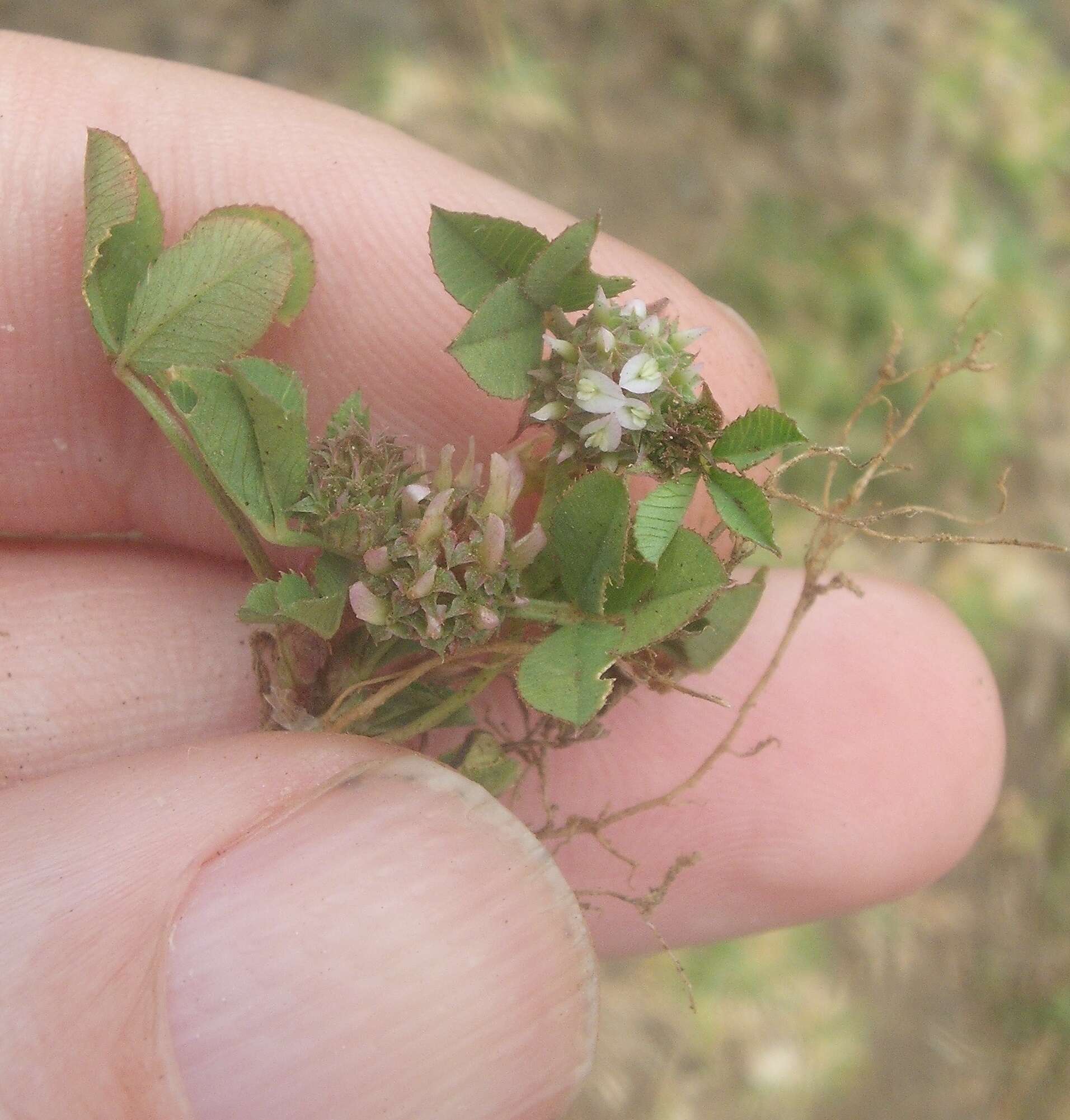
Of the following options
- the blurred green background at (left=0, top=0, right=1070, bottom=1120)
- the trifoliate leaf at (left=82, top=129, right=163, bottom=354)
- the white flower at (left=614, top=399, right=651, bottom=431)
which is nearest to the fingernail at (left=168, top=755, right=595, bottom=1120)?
the white flower at (left=614, top=399, right=651, bottom=431)

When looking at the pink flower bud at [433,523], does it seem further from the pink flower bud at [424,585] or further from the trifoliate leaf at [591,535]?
the trifoliate leaf at [591,535]

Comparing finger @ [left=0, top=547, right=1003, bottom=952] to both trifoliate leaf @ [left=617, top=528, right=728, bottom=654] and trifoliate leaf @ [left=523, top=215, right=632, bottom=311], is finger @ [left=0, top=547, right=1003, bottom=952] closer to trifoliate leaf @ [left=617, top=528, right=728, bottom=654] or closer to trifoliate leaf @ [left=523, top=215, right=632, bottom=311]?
trifoliate leaf @ [left=617, top=528, right=728, bottom=654]

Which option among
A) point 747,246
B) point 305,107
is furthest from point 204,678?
point 747,246

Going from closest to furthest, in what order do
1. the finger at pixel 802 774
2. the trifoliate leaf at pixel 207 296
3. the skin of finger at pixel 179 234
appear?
the trifoliate leaf at pixel 207 296, the skin of finger at pixel 179 234, the finger at pixel 802 774

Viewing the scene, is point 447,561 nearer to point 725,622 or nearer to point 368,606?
point 368,606

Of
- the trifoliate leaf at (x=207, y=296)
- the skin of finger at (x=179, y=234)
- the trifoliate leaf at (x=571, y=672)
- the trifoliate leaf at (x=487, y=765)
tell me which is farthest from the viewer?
the skin of finger at (x=179, y=234)

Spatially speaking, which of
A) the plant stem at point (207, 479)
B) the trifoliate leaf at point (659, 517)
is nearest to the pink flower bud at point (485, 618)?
the trifoliate leaf at point (659, 517)

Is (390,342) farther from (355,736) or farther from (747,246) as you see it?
(747,246)
